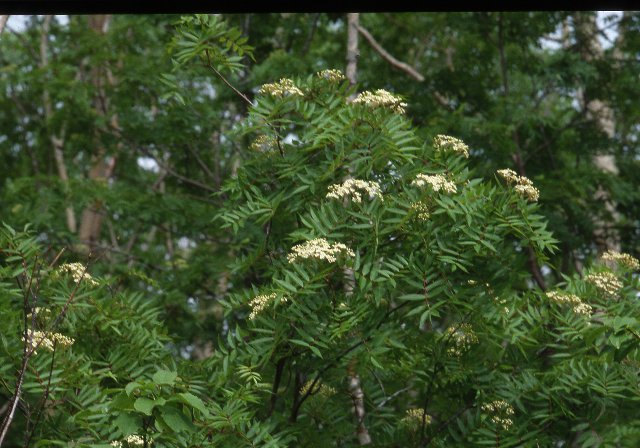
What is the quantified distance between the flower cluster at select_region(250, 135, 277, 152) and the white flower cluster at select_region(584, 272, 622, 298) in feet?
4.45

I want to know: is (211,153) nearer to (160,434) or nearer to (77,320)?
(77,320)

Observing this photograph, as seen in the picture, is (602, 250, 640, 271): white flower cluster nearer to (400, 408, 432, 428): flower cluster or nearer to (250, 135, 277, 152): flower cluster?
(400, 408, 432, 428): flower cluster

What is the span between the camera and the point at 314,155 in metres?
3.92

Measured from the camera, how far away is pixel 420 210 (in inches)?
140

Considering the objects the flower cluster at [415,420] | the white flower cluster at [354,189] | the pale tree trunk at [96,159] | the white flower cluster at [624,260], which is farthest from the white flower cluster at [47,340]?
the pale tree trunk at [96,159]

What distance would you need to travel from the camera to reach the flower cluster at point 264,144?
3.96 m

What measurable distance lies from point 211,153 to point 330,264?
15.4 feet

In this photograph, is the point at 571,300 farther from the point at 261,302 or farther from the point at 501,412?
the point at 261,302

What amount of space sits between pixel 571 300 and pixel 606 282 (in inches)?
7.2

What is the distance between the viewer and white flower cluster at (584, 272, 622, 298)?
12.1 feet

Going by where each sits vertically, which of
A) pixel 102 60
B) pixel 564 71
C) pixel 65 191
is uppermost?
pixel 564 71

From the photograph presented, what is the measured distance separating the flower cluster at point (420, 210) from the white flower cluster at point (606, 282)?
2.32 feet


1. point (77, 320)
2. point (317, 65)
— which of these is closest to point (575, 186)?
point (317, 65)

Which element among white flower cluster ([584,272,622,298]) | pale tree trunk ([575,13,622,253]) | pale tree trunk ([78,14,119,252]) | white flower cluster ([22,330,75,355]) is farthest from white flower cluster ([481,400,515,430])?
pale tree trunk ([78,14,119,252])
